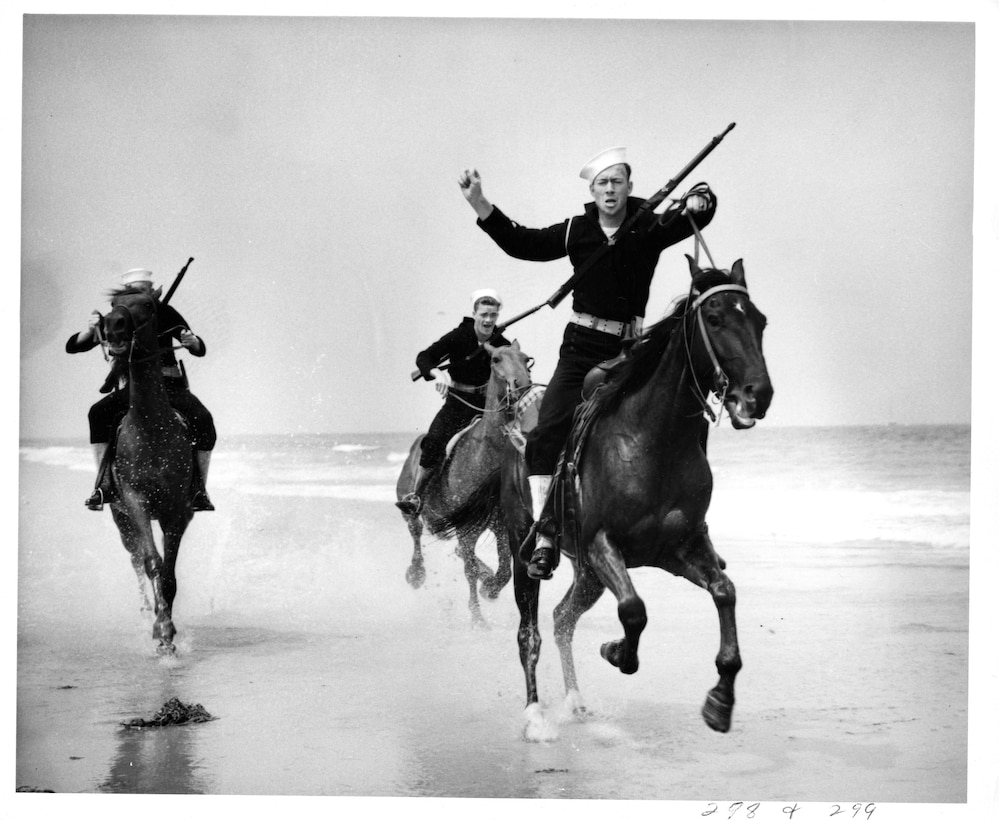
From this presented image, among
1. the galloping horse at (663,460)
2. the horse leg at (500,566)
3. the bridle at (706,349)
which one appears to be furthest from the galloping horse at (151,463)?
the bridle at (706,349)

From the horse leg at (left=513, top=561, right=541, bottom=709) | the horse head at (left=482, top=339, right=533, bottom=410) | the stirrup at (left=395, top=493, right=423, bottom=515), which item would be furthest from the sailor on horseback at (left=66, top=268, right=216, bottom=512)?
the horse leg at (left=513, top=561, right=541, bottom=709)

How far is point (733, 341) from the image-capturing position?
6.45m

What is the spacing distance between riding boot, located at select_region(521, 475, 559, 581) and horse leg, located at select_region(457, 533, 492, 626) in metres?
1.08

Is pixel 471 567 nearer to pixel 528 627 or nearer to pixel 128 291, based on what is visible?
pixel 528 627

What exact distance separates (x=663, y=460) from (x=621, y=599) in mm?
665

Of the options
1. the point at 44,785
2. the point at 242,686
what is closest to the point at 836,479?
the point at 242,686

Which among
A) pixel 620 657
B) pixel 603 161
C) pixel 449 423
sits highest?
pixel 603 161

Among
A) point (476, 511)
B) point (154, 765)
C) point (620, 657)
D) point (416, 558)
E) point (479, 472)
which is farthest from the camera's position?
point (416, 558)

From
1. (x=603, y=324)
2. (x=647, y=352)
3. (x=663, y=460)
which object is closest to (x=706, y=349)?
(x=647, y=352)

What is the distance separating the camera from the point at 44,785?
7816mm

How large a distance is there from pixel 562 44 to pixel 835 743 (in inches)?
156

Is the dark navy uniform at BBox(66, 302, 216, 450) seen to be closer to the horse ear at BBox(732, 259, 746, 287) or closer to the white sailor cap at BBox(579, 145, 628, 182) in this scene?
the white sailor cap at BBox(579, 145, 628, 182)

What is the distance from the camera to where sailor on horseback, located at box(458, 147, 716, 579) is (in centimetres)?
714

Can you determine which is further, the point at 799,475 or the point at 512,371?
the point at 799,475
